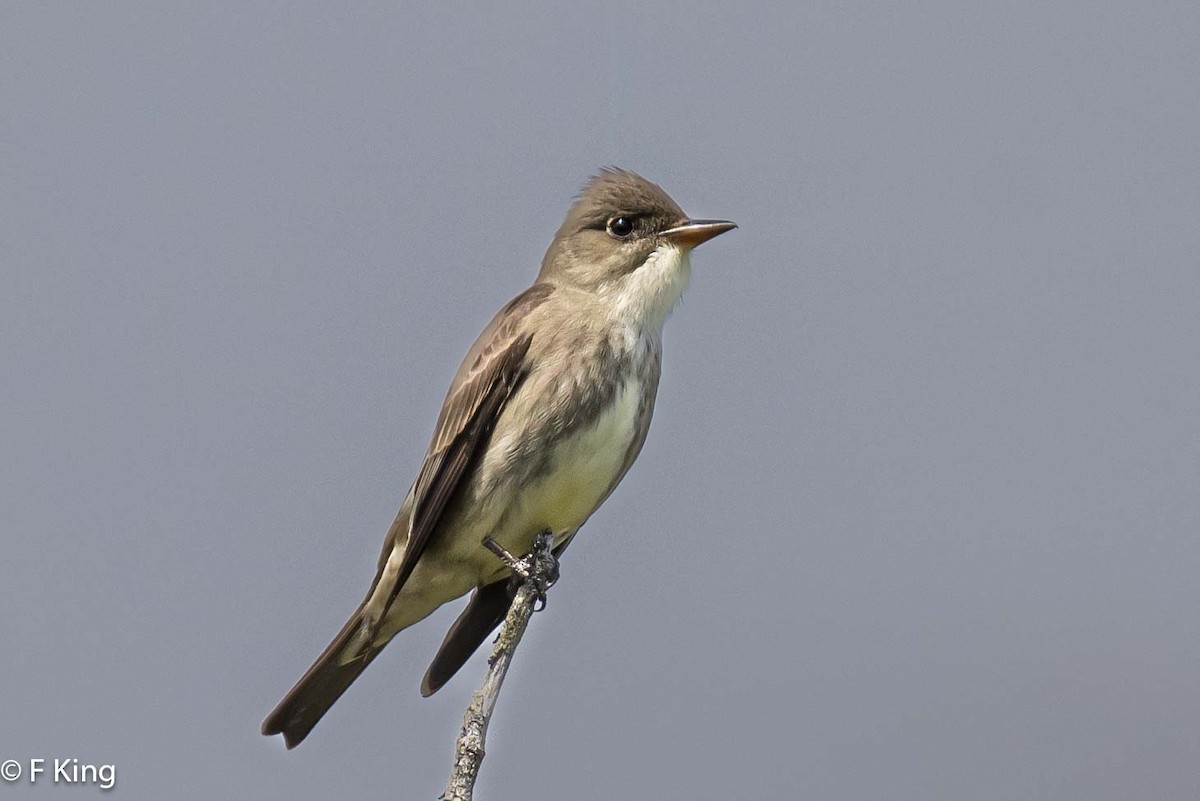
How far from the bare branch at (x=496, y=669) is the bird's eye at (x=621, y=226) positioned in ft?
4.22

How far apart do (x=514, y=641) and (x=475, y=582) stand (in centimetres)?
Result: 109

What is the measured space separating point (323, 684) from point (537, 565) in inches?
44.0

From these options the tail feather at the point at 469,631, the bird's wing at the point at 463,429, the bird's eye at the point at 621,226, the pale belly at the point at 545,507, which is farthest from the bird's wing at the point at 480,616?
the bird's eye at the point at 621,226

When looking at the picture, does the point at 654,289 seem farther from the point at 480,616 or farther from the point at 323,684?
the point at 323,684

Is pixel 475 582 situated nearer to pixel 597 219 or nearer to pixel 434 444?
pixel 434 444

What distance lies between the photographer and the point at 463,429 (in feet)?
19.8

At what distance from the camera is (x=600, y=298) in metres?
6.20

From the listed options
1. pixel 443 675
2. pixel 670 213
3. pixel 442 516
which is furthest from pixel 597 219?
pixel 443 675

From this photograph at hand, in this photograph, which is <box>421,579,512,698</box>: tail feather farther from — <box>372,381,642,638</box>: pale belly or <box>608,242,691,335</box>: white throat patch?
<box>608,242,691,335</box>: white throat patch

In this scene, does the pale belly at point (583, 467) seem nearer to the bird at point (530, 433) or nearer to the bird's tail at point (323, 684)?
the bird at point (530, 433)

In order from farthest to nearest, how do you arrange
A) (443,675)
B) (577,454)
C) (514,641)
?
(443,675), (577,454), (514,641)

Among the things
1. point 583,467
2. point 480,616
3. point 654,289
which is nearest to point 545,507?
point 583,467

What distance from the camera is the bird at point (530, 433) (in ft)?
19.4

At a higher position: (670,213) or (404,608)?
(670,213)
